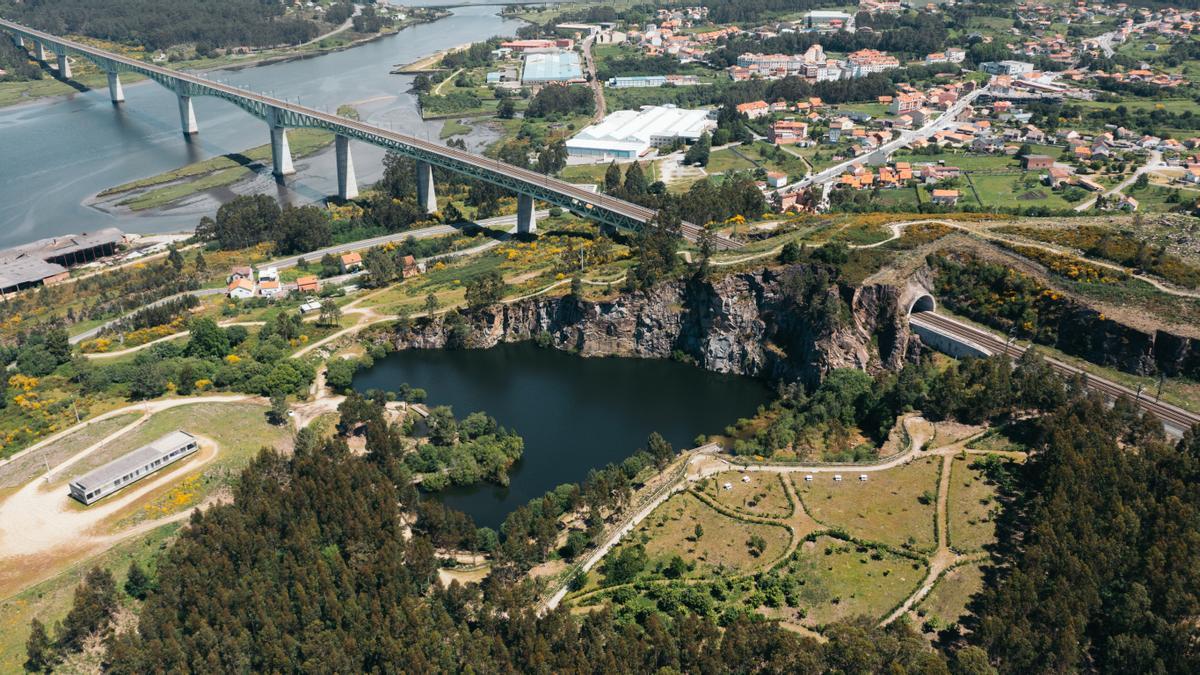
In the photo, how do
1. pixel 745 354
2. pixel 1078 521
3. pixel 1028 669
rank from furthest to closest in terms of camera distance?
pixel 745 354
pixel 1078 521
pixel 1028 669

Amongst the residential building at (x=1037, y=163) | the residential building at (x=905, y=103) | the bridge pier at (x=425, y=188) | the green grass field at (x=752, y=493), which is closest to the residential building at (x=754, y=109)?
the residential building at (x=905, y=103)

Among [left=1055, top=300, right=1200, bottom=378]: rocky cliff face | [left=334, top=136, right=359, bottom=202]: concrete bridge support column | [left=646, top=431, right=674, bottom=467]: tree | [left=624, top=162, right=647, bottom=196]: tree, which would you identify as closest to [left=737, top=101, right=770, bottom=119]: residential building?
[left=624, top=162, right=647, bottom=196]: tree

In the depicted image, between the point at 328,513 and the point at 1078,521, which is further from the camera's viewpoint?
the point at 328,513

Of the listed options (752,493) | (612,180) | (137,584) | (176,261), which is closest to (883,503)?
(752,493)

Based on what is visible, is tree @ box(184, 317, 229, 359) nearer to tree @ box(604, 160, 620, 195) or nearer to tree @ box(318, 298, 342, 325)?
tree @ box(318, 298, 342, 325)

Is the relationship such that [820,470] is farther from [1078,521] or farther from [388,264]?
[388,264]

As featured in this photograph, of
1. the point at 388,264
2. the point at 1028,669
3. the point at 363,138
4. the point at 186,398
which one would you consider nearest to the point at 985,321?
the point at 1028,669
